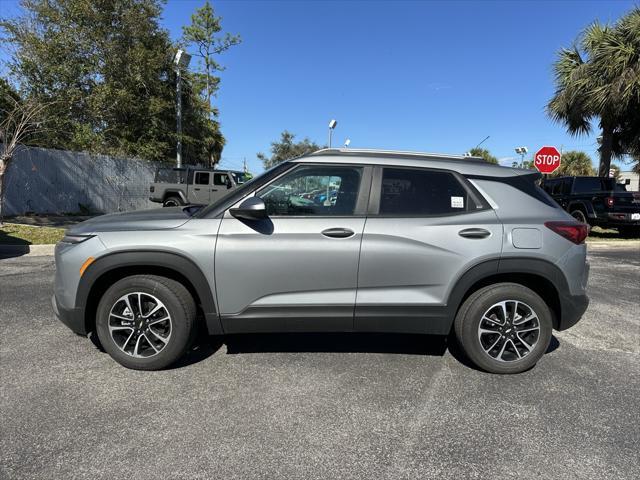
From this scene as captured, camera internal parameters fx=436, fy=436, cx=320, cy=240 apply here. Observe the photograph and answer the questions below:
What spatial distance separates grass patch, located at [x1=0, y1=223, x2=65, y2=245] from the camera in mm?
9663

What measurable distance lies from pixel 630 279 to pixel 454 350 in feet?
18.0

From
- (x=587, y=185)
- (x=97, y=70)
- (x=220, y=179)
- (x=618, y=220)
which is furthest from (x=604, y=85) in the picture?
(x=97, y=70)

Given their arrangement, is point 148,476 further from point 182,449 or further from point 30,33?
point 30,33

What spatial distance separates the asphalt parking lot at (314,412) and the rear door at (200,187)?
40.9 feet

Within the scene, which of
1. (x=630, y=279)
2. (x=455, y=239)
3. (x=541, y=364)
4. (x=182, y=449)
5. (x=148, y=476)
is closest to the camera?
(x=148, y=476)

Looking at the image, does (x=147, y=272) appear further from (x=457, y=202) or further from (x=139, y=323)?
(x=457, y=202)

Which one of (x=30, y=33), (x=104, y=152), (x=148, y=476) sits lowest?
(x=148, y=476)

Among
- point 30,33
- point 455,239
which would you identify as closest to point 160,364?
point 455,239

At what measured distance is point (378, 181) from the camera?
359 centimetres

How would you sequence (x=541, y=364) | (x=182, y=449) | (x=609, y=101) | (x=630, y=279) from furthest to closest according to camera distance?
(x=609, y=101) → (x=630, y=279) → (x=541, y=364) → (x=182, y=449)

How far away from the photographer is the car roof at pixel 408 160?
12.0 feet

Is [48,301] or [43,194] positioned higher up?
[43,194]

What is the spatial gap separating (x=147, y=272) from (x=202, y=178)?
13.9m

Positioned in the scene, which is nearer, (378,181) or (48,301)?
(378,181)
